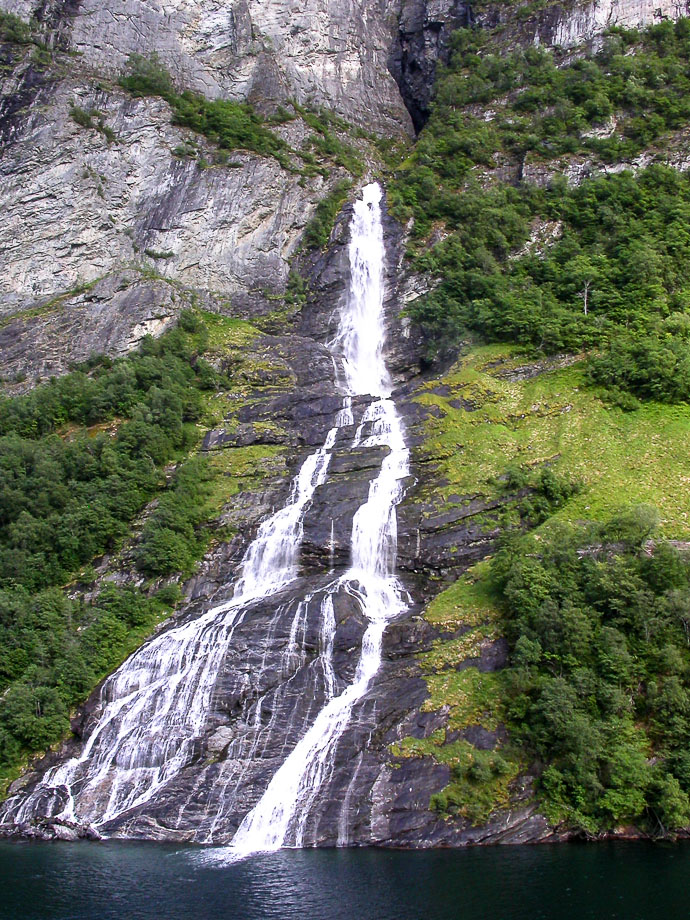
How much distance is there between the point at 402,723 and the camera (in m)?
23.8

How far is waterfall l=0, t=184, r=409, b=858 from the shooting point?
76.0 feet

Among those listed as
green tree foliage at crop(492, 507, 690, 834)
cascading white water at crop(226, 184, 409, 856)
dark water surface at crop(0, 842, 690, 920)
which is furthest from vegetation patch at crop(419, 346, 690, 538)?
dark water surface at crop(0, 842, 690, 920)

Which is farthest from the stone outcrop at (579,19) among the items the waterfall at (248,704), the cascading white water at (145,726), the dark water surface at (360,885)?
the dark water surface at (360,885)

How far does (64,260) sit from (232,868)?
145 feet

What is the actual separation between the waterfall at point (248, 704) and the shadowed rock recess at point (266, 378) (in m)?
0.08

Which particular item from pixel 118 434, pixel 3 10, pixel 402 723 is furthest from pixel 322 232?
pixel 402 723

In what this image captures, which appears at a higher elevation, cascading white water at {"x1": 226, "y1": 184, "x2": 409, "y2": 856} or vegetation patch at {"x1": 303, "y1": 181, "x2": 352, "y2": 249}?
vegetation patch at {"x1": 303, "y1": 181, "x2": 352, "y2": 249}

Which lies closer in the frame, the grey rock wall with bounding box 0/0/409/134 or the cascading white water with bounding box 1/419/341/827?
the cascading white water with bounding box 1/419/341/827

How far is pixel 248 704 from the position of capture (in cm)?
2583

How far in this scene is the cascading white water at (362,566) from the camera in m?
22.5

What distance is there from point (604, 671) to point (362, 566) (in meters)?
11.0

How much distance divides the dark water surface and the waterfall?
7.36 feet

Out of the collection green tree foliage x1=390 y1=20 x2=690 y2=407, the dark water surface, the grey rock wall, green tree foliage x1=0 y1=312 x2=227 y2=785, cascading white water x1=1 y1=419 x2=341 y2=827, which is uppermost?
the grey rock wall

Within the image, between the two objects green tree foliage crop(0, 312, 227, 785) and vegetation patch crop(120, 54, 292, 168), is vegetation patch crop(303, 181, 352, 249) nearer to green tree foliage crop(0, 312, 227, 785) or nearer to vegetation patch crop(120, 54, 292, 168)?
vegetation patch crop(120, 54, 292, 168)
